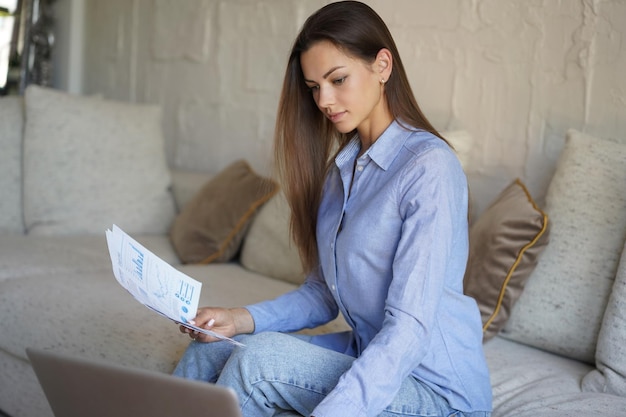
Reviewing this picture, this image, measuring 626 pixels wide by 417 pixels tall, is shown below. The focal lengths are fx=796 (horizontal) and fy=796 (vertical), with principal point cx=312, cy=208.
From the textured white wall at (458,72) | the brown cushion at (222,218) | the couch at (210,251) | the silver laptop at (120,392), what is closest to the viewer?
the silver laptop at (120,392)

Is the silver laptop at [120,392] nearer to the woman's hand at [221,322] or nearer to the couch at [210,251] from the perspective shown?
the woman's hand at [221,322]

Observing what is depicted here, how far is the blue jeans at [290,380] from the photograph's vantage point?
128 centimetres

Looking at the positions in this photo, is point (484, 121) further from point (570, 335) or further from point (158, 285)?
point (158, 285)

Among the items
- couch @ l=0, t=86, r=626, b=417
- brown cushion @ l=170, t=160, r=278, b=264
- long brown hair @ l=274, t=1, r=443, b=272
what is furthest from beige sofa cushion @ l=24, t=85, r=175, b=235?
long brown hair @ l=274, t=1, r=443, b=272

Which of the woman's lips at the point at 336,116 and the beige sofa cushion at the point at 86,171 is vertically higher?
the woman's lips at the point at 336,116

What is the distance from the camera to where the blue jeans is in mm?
1276

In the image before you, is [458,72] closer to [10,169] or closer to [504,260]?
[504,260]

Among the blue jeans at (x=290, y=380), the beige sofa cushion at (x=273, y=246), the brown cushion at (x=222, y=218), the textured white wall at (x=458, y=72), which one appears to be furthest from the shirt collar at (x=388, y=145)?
the brown cushion at (x=222, y=218)

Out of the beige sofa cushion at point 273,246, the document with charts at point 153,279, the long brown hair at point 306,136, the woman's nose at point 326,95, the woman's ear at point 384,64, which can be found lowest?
the beige sofa cushion at point 273,246

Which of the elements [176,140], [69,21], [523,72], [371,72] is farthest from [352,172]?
[69,21]

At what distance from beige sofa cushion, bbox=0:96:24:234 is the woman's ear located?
1938 mm

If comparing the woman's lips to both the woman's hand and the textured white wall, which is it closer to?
the woman's hand

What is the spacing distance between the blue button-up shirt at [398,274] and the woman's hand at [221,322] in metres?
0.03

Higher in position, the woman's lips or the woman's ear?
the woman's ear
